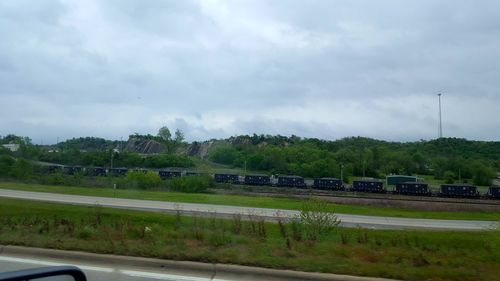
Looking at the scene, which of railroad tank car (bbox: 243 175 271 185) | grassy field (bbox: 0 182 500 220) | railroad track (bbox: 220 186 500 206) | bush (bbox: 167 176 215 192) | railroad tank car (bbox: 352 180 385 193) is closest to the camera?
grassy field (bbox: 0 182 500 220)

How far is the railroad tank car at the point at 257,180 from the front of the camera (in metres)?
63.5

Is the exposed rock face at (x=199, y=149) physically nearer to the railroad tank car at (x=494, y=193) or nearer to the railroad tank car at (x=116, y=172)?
the railroad tank car at (x=116, y=172)

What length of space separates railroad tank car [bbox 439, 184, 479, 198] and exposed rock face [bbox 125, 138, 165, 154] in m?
49.0

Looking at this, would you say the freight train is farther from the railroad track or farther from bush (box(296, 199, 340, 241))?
bush (box(296, 199, 340, 241))

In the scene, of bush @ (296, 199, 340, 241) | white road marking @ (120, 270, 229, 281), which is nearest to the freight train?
bush @ (296, 199, 340, 241)

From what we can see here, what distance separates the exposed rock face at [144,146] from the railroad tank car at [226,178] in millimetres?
23148

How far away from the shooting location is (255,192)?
56.7 meters

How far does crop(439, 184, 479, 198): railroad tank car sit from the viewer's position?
5625 centimetres

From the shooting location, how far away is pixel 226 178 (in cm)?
6444

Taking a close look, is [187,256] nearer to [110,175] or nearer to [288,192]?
[288,192]

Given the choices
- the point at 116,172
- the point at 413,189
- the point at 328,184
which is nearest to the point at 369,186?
the point at 328,184

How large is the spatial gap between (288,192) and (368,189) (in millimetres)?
12144

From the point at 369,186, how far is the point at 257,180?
14950mm

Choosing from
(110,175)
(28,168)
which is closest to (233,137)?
(110,175)
